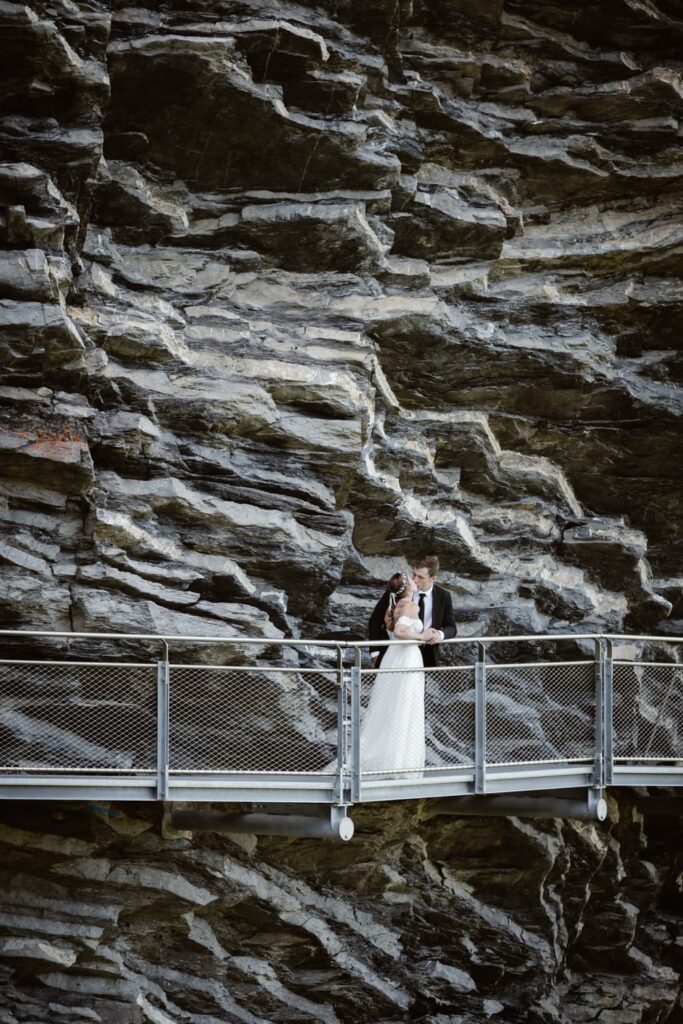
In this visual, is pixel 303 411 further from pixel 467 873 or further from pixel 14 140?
pixel 467 873

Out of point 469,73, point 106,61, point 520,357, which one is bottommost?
point 520,357

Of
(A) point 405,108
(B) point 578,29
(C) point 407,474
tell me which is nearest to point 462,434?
(C) point 407,474

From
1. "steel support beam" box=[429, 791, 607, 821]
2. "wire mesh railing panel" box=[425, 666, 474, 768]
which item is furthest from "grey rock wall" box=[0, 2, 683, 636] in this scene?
"wire mesh railing panel" box=[425, 666, 474, 768]

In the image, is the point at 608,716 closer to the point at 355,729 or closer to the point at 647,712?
the point at 647,712

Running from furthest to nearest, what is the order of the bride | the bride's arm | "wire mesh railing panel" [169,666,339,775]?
1. the bride's arm
2. the bride
3. "wire mesh railing panel" [169,666,339,775]

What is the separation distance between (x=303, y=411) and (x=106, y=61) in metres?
4.27

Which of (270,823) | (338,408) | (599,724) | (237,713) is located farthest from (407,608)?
(338,408)

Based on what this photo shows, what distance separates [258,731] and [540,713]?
2736 millimetres

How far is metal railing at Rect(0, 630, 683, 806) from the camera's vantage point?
10656mm

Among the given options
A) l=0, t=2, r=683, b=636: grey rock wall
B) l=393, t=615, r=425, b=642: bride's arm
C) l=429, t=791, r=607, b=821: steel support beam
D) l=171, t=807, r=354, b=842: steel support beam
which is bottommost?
l=171, t=807, r=354, b=842: steel support beam

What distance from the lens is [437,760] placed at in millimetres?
11344

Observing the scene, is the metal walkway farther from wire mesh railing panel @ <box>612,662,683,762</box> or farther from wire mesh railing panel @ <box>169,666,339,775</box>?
wire mesh railing panel @ <box>612,662,683,762</box>

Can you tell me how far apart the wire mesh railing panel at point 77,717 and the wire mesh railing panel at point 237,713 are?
0.24 m

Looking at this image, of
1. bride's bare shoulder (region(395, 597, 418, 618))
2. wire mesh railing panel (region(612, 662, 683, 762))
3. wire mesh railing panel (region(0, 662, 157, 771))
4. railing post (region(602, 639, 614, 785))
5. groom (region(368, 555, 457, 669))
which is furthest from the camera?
wire mesh railing panel (region(612, 662, 683, 762))
